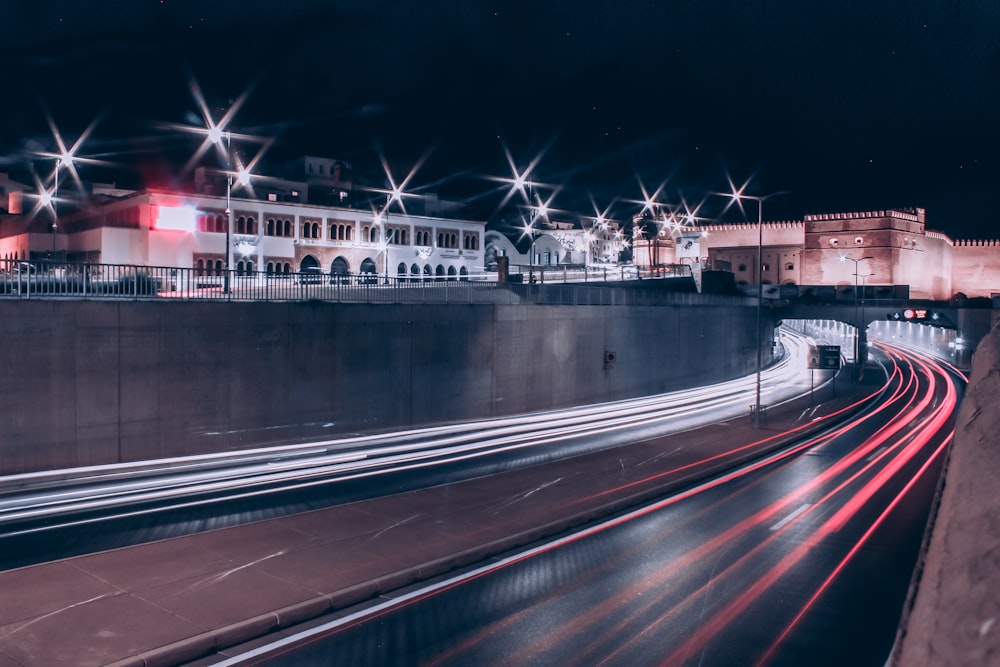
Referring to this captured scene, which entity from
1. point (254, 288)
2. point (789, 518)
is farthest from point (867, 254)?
point (254, 288)

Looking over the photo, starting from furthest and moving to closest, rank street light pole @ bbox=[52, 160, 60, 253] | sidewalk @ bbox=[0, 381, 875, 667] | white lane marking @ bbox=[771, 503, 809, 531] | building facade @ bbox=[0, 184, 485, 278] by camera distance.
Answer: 1. street light pole @ bbox=[52, 160, 60, 253]
2. building facade @ bbox=[0, 184, 485, 278]
3. white lane marking @ bbox=[771, 503, 809, 531]
4. sidewalk @ bbox=[0, 381, 875, 667]

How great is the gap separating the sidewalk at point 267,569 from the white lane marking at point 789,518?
302cm

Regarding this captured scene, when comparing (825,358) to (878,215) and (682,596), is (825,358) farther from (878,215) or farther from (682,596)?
(878,215)

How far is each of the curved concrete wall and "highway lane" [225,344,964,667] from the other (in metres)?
11.4

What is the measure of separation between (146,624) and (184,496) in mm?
7492

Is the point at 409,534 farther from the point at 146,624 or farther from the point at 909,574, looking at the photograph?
the point at 909,574

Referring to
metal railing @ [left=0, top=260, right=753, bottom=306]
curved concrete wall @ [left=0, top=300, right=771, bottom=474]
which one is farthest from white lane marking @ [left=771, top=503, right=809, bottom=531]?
metal railing @ [left=0, top=260, right=753, bottom=306]

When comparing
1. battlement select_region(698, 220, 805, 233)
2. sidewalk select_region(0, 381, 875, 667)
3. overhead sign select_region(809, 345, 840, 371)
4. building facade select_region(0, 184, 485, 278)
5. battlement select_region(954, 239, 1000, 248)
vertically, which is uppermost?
battlement select_region(698, 220, 805, 233)

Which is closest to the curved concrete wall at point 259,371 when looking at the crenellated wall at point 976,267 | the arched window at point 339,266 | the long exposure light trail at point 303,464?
the long exposure light trail at point 303,464

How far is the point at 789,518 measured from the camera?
54.3 ft

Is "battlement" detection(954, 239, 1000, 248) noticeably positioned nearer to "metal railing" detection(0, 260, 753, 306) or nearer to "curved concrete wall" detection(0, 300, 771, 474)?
"metal railing" detection(0, 260, 753, 306)

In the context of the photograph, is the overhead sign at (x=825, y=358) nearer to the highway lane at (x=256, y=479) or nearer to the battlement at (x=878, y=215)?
the highway lane at (x=256, y=479)

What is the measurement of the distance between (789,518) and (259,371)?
49.3 ft

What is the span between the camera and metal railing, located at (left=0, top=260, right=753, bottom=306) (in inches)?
744
